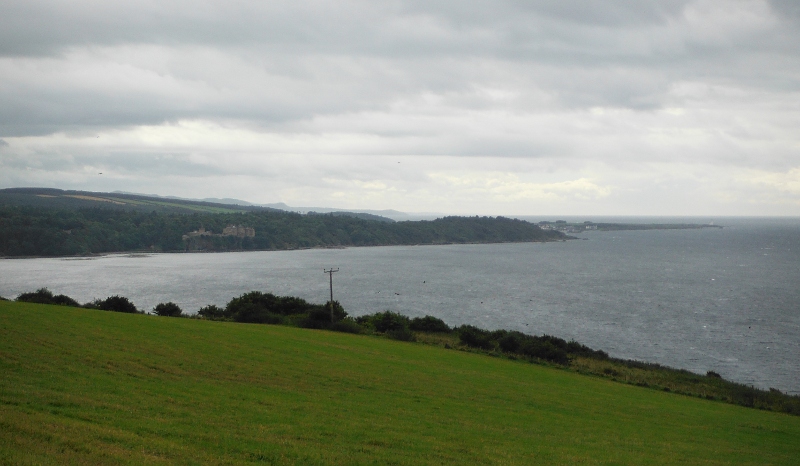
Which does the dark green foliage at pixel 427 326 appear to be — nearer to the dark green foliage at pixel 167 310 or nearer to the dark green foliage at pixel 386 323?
the dark green foliage at pixel 386 323

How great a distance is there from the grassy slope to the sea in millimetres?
27738

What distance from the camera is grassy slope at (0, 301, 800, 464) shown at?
10.5 meters

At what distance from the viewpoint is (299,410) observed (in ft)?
48.7

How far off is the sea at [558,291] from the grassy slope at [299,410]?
1092 inches

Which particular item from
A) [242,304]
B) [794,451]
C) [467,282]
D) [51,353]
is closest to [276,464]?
[51,353]

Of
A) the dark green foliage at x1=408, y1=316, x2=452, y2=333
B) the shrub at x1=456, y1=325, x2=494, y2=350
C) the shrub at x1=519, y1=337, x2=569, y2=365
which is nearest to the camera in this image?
the shrub at x1=519, y1=337, x2=569, y2=365

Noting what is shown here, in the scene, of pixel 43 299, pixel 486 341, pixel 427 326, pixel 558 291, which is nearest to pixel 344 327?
pixel 427 326

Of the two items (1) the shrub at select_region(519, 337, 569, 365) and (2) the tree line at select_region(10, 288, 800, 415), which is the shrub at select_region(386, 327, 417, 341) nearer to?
(2) the tree line at select_region(10, 288, 800, 415)

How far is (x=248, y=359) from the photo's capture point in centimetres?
2258

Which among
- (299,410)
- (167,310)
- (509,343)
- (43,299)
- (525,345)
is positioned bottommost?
(509,343)

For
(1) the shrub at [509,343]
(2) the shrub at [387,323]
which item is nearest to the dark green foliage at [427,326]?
(2) the shrub at [387,323]

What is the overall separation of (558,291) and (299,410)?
Result: 286 ft

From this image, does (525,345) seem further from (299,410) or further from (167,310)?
(299,410)

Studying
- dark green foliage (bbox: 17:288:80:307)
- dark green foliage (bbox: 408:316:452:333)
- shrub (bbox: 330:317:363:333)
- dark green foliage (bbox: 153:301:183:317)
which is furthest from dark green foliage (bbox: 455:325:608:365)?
dark green foliage (bbox: 17:288:80:307)
